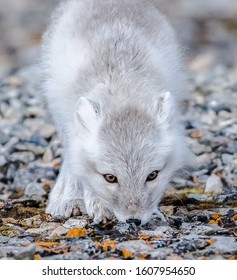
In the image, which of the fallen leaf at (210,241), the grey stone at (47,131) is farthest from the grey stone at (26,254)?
the grey stone at (47,131)

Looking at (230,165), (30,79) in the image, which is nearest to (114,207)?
(230,165)

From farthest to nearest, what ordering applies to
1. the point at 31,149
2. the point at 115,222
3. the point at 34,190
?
1. the point at 31,149
2. the point at 34,190
3. the point at 115,222

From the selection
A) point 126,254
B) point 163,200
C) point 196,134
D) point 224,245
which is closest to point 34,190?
point 163,200

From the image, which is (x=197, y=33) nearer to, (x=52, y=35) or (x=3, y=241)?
(x=52, y=35)

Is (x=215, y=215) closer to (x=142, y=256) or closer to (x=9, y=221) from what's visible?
(x=142, y=256)

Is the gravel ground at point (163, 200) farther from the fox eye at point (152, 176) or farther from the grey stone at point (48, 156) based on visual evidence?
the fox eye at point (152, 176)

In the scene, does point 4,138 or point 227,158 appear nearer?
point 227,158

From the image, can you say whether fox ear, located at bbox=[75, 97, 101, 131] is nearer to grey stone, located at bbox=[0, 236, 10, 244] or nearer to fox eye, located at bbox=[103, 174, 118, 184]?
fox eye, located at bbox=[103, 174, 118, 184]

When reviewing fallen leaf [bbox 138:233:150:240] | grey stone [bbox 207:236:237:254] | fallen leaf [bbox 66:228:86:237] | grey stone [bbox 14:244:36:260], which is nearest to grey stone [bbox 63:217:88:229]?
fallen leaf [bbox 66:228:86:237]
